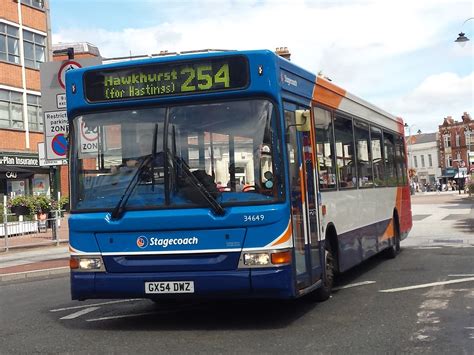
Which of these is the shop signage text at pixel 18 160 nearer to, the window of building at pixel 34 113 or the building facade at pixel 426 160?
the window of building at pixel 34 113

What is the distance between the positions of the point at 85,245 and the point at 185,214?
121 centimetres

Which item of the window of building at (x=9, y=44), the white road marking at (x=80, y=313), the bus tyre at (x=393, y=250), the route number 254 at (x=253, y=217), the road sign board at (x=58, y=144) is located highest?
the window of building at (x=9, y=44)

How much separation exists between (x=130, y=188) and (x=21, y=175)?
30148mm

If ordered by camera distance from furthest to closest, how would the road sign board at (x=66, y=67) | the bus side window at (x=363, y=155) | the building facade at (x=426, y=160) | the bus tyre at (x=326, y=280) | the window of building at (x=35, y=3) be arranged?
1. the building facade at (x=426, y=160)
2. the window of building at (x=35, y=3)
3. the road sign board at (x=66, y=67)
4. the bus side window at (x=363, y=155)
5. the bus tyre at (x=326, y=280)

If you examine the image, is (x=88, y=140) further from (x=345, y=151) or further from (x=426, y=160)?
(x=426, y=160)

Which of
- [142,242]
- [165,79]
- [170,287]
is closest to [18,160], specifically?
[165,79]

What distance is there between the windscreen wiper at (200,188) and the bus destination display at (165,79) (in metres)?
0.73

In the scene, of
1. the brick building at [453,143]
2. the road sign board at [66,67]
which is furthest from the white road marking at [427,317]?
the brick building at [453,143]

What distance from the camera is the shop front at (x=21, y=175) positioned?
32.9 m

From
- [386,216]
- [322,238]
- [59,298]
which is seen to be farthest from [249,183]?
[386,216]

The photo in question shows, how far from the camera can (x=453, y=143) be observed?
105 m

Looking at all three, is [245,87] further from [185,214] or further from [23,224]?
[23,224]

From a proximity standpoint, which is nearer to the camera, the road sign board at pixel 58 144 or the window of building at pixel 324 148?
the window of building at pixel 324 148

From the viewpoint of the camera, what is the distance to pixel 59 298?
9.59 m
